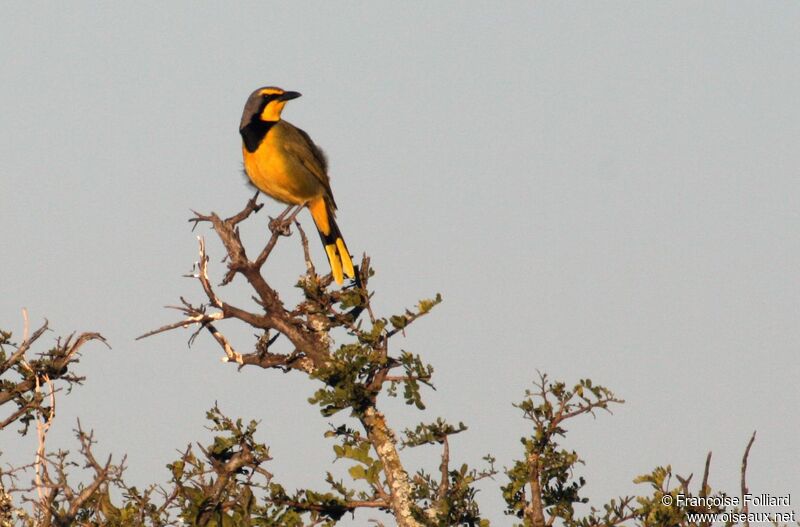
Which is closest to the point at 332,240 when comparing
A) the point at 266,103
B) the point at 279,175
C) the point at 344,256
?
the point at 344,256

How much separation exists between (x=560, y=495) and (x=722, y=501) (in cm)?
101

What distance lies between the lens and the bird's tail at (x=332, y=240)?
33.4 ft

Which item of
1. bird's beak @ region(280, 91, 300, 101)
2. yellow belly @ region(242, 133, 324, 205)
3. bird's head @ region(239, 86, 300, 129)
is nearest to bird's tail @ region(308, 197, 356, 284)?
yellow belly @ region(242, 133, 324, 205)

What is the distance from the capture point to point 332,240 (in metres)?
10.5

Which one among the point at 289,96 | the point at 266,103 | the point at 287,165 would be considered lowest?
the point at 287,165

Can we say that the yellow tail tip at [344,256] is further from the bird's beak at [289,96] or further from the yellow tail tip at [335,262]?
the bird's beak at [289,96]

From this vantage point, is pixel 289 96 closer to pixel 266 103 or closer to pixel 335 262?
pixel 266 103

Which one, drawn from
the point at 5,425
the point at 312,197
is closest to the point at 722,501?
the point at 5,425

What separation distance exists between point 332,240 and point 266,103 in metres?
1.58

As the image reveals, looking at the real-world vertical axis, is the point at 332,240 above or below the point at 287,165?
below

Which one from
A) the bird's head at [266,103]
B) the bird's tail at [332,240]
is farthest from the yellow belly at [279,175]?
the bird's head at [266,103]

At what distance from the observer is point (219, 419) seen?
283 inches

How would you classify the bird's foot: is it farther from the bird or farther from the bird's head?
the bird's head

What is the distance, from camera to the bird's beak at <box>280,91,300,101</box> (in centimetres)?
1125
